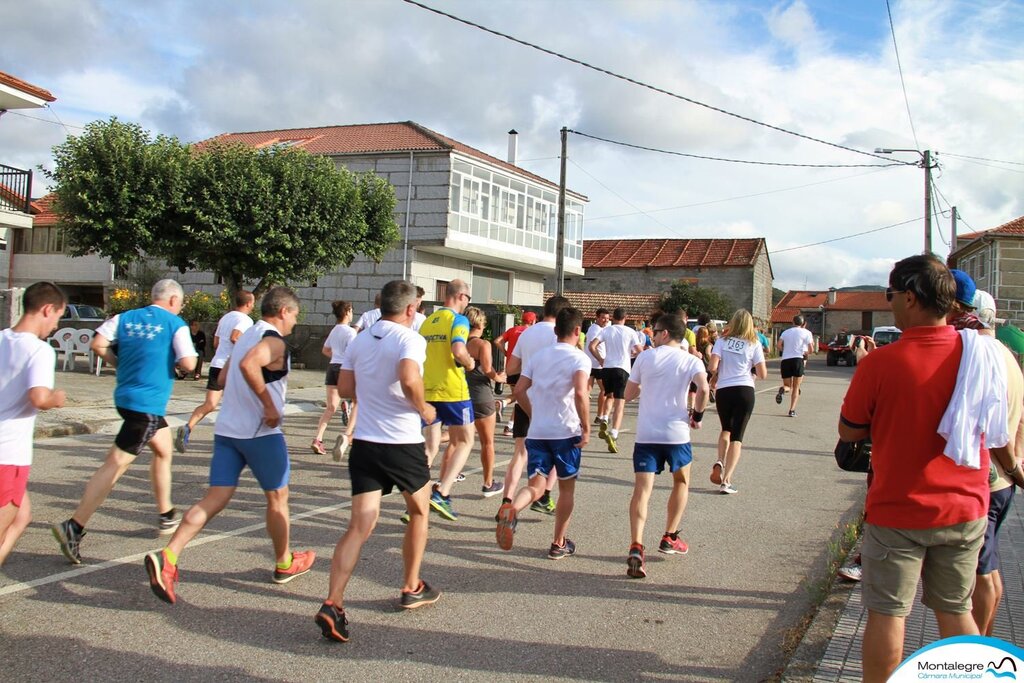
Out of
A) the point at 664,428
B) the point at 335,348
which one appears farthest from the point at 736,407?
the point at 335,348

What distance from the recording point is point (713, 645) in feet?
14.3

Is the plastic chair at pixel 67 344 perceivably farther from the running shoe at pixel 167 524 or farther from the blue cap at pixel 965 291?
the blue cap at pixel 965 291

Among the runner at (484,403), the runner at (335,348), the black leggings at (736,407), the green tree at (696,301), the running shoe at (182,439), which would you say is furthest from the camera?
the green tree at (696,301)

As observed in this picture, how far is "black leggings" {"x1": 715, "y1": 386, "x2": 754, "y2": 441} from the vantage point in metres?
8.23

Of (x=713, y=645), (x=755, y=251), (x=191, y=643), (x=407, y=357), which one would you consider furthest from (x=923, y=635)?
(x=755, y=251)

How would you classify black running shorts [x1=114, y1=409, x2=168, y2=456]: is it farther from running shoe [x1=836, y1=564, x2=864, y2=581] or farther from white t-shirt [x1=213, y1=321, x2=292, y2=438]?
running shoe [x1=836, y1=564, x2=864, y2=581]

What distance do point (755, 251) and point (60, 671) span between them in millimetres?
56332

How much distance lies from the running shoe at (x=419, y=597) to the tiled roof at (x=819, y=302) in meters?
78.7

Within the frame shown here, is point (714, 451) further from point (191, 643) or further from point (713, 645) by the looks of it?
point (191, 643)

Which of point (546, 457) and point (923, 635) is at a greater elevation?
point (546, 457)

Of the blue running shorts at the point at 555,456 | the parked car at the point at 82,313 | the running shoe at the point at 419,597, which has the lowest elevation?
the running shoe at the point at 419,597

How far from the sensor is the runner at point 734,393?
823cm

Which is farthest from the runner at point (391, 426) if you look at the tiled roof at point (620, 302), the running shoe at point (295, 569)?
the tiled roof at point (620, 302)

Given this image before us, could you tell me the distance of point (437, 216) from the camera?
30.6 meters
